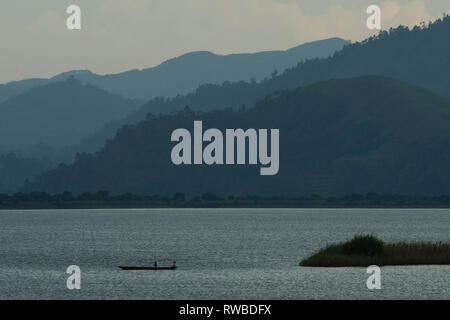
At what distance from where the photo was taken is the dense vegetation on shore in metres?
115

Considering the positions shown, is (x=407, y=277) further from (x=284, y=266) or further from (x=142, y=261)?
(x=142, y=261)

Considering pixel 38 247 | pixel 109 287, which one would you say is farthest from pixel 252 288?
pixel 38 247

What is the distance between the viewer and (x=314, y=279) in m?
108

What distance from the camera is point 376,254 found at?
115688 mm

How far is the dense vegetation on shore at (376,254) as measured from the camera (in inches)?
4537

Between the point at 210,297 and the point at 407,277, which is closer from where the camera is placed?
the point at 210,297
